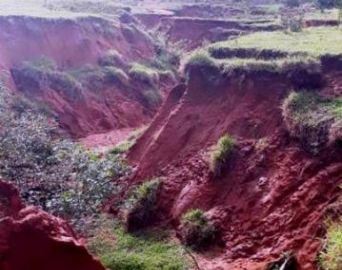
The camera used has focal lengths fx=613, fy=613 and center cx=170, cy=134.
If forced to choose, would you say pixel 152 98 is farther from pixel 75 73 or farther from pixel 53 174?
pixel 53 174

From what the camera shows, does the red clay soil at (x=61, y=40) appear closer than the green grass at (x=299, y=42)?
No

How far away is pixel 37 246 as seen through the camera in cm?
840

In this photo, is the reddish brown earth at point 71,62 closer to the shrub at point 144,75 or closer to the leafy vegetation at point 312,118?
the shrub at point 144,75

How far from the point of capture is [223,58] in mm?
15859

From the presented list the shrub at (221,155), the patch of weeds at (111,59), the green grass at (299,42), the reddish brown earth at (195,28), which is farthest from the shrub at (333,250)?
the reddish brown earth at (195,28)

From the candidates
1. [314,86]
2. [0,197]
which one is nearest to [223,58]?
[314,86]

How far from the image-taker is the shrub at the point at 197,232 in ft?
39.0

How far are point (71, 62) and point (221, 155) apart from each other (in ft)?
46.2

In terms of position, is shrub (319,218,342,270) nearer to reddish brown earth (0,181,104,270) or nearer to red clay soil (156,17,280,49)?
reddish brown earth (0,181,104,270)

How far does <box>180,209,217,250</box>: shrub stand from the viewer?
11.9 meters

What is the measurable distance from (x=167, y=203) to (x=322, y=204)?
3646 mm

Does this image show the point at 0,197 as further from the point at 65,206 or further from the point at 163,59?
the point at 163,59

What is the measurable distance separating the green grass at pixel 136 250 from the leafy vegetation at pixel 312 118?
3.29 meters

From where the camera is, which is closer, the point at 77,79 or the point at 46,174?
the point at 46,174
